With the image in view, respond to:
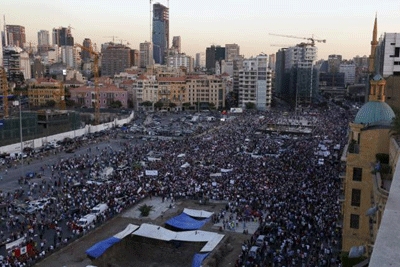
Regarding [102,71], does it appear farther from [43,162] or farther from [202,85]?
[43,162]

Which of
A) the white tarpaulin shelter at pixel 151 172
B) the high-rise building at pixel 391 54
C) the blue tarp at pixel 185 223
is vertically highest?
the high-rise building at pixel 391 54

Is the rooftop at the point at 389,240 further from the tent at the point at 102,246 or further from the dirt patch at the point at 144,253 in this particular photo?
the tent at the point at 102,246

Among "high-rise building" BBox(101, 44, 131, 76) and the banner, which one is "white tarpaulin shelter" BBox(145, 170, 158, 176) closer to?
the banner

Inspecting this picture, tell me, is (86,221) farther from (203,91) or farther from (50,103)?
(203,91)

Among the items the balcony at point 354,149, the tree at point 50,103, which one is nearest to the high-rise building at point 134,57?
the tree at point 50,103

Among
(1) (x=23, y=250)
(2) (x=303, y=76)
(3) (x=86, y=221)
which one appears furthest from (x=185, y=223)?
(2) (x=303, y=76)

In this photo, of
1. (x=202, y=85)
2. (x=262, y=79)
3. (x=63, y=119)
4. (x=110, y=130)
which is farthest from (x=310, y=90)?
(x=63, y=119)
